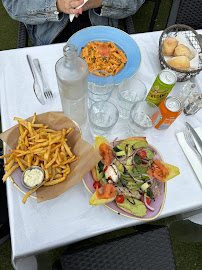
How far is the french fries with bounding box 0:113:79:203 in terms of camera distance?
969 millimetres

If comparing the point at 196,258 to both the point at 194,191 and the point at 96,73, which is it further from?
the point at 96,73

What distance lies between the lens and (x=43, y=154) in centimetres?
99

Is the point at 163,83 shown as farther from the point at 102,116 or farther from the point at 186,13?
the point at 186,13

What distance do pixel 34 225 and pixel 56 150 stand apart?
355mm

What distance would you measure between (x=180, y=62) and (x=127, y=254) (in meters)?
1.20

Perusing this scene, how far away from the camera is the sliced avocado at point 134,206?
0.94 metres

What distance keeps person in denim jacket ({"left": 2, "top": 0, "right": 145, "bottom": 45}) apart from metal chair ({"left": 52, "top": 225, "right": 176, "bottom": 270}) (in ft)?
4.77

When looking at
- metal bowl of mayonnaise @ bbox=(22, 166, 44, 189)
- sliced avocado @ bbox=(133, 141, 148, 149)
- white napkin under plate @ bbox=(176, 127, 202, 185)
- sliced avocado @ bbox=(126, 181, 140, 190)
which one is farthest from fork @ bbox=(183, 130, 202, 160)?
metal bowl of mayonnaise @ bbox=(22, 166, 44, 189)

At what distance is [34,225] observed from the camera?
3.27ft

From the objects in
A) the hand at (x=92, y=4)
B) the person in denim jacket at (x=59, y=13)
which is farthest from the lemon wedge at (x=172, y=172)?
the hand at (x=92, y=4)

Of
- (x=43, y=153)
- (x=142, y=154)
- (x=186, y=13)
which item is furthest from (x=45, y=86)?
(x=186, y=13)

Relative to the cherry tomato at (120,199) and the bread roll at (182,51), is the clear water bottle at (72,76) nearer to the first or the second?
the cherry tomato at (120,199)

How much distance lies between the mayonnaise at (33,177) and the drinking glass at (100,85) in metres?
0.53

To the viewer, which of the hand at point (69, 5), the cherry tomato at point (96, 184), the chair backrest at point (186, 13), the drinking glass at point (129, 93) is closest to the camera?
the cherry tomato at point (96, 184)
